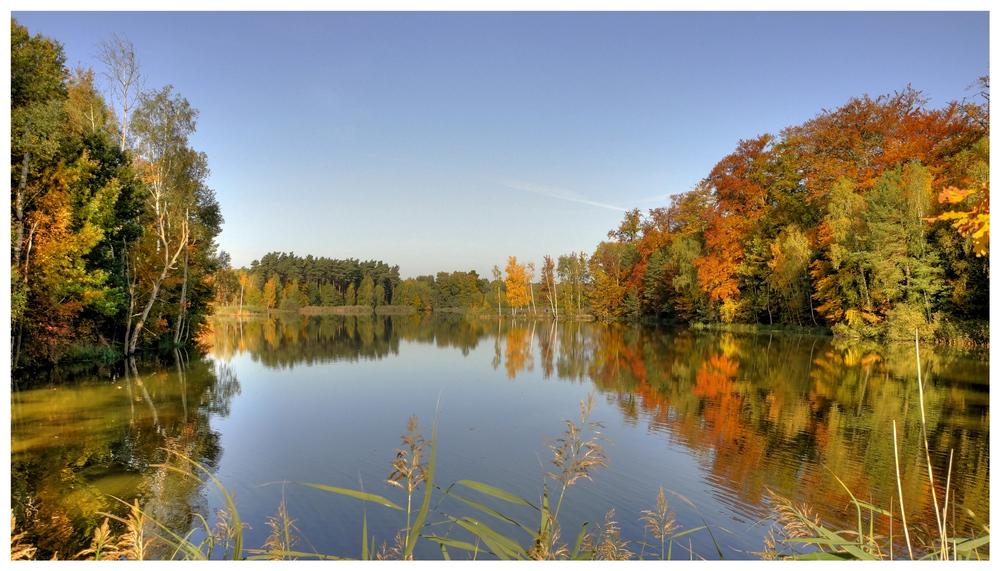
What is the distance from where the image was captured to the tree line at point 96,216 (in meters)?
12.2

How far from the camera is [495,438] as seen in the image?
8492mm

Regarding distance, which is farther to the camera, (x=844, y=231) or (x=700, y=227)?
(x=700, y=227)

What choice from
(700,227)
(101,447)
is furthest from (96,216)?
(700,227)

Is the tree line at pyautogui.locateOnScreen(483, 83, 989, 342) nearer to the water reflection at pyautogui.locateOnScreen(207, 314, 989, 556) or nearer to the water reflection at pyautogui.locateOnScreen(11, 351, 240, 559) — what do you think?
the water reflection at pyautogui.locateOnScreen(207, 314, 989, 556)

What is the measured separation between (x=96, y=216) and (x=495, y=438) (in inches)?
498

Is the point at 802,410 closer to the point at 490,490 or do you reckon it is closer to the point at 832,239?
the point at 490,490

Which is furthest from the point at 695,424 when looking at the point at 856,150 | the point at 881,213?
the point at 856,150

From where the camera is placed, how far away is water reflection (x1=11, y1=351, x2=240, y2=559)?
5.16 metres

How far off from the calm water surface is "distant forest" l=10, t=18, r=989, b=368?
2.88m

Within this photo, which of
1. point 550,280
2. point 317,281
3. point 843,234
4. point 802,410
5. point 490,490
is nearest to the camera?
point 490,490

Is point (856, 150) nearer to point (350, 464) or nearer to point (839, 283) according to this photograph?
point (839, 283)

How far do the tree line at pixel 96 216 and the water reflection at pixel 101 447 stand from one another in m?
2.23

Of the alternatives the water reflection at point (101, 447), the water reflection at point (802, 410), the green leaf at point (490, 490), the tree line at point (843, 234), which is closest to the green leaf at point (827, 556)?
the water reflection at point (802, 410)

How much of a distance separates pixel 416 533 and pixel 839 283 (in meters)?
26.9
